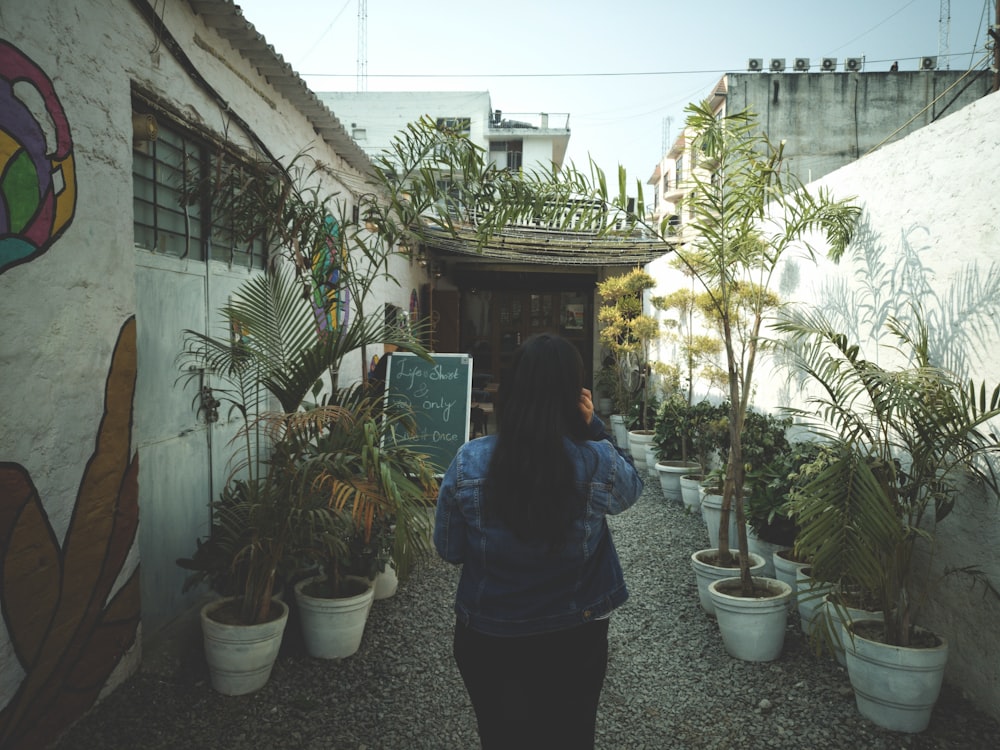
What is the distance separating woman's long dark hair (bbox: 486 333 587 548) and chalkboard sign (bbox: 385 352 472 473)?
12.9 feet

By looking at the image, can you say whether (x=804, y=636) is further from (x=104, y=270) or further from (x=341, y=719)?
(x=104, y=270)

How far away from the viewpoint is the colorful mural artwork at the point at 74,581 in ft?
7.69

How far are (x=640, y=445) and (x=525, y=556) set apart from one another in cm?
678

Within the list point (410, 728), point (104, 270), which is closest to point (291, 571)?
point (410, 728)

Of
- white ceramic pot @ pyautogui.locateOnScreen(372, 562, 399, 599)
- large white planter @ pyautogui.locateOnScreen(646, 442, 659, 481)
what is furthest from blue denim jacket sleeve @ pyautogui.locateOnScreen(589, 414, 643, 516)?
large white planter @ pyautogui.locateOnScreen(646, 442, 659, 481)

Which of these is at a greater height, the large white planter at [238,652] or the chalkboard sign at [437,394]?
the chalkboard sign at [437,394]

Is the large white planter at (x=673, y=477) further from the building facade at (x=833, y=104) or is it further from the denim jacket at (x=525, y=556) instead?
the building facade at (x=833, y=104)

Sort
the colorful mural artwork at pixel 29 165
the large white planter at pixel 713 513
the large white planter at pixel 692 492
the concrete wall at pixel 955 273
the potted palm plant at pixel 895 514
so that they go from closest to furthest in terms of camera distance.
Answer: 1. the colorful mural artwork at pixel 29 165
2. the potted palm plant at pixel 895 514
3. the concrete wall at pixel 955 273
4. the large white planter at pixel 713 513
5. the large white planter at pixel 692 492

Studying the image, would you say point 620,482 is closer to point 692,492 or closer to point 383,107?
point 692,492

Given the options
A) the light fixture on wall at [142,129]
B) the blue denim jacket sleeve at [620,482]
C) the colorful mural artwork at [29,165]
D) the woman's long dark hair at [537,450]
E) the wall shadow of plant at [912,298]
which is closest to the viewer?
the woman's long dark hair at [537,450]

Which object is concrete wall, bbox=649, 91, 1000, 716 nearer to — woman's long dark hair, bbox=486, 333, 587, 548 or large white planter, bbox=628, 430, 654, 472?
woman's long dark hair, bbox=486, 333, 587, 548

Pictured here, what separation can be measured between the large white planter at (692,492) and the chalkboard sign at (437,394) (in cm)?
217

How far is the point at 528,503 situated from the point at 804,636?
286cm

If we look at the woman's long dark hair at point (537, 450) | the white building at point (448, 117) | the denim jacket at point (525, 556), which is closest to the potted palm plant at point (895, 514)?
the denim jacket at point (525, 556)
